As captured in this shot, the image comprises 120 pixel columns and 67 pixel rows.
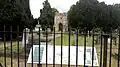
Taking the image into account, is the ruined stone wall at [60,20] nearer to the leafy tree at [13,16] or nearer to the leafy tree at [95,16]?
the leafy tree at [95,16]

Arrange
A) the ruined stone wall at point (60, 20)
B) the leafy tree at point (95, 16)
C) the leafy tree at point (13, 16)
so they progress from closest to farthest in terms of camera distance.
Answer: the leafy tree at point (13, 16) < the leafy tree at point (95, 16) < the ruined stone wall at point (60, 20)

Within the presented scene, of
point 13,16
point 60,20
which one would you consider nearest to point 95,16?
point 60,20

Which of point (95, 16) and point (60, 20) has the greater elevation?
point (60, 20)

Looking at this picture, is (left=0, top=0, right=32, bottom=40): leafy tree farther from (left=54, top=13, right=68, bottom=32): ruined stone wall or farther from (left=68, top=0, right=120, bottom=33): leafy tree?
(left=54, top=13, right=68, bottom=32): ruined stone wall

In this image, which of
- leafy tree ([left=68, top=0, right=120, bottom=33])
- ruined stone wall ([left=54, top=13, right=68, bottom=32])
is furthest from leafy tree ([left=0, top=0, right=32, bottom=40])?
ruined stone wall ([left=54, top=13, right=68, bottom=32])

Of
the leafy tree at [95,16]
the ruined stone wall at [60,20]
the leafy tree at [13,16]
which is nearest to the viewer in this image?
the leafy tree at [13,16]

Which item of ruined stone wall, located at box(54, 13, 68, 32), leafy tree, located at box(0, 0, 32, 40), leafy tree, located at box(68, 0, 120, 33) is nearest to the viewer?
leafy tree, located at box(0, 0, 32, 40)

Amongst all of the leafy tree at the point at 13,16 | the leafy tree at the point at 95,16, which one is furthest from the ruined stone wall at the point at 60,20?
the leafy tree at the point at 13,16

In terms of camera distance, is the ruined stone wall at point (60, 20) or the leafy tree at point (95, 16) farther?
the ruined stone wall at point (60, 20)

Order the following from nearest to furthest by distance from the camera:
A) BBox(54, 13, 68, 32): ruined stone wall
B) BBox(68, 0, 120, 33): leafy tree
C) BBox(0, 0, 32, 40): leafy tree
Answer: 1. BBox(0, 0, 32, 40): leafy tree
2. BBox(68, 0, 120, 33): leafy tree
3. BBox(54, 13, 68, 32): ruined stone wall

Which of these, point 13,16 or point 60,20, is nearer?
point 13,16

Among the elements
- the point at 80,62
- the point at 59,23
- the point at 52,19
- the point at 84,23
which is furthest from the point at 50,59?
the point at 59,23

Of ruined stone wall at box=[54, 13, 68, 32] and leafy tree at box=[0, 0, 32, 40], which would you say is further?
ruined stone wall at box=[54, 13, 68, 32]

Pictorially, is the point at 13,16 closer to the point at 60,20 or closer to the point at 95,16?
the point at 95,16
